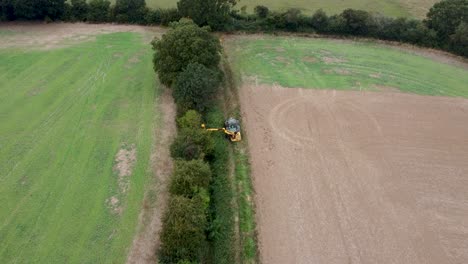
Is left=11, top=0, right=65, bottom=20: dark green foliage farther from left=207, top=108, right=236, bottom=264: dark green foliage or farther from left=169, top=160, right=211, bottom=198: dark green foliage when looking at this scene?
left=169, top=160, right=211, bottom=198: dark green foliage

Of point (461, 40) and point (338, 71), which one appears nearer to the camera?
point (338, 71)

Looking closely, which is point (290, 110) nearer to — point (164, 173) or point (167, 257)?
point (164, 173)

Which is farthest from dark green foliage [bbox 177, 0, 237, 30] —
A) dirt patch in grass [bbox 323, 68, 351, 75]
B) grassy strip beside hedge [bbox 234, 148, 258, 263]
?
grassy strip beside hedge [bbox 234, 148, 258, 263]

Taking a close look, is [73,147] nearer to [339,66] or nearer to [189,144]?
[189,144]

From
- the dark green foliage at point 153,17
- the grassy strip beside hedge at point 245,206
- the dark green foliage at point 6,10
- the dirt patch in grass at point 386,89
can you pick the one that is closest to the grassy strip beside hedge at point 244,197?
the grassy strip beside hedge at point 245,206

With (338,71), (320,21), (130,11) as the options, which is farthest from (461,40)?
(130,11)

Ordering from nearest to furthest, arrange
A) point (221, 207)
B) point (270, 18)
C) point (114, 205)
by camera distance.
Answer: point (114, 205) → point (221, 207) → point (270, 18)

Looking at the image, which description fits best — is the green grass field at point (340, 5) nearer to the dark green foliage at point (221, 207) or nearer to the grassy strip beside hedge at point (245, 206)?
the dark green foliage at point (221, 207)
